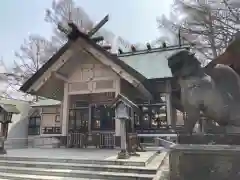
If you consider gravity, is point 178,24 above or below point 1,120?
above

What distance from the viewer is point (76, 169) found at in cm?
586

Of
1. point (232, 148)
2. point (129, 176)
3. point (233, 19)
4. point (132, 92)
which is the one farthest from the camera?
point (233, 19)

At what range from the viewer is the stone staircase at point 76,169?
5.23 meters

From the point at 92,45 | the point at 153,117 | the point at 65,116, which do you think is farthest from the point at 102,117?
the point at 92,45

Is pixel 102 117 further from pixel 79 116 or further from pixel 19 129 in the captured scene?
pixel 19 129

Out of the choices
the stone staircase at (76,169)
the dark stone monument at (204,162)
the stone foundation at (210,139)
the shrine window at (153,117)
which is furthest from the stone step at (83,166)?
the shrine window at (153,117)

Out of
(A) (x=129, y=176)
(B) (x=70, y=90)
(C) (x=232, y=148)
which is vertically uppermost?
(B) (x=70, y=90)

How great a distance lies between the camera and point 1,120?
9.21m

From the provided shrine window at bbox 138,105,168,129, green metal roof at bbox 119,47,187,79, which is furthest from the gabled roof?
shrine window at bbox 138,105,168,129

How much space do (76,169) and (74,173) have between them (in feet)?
0.90

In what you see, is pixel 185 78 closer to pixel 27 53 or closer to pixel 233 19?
pixel 233 19

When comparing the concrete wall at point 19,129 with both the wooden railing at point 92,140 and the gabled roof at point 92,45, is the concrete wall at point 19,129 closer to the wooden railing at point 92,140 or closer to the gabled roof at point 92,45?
the gabled roof at point 92,45

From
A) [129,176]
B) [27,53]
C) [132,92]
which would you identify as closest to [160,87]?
[132,92]

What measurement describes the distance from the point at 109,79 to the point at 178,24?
7.74 m
